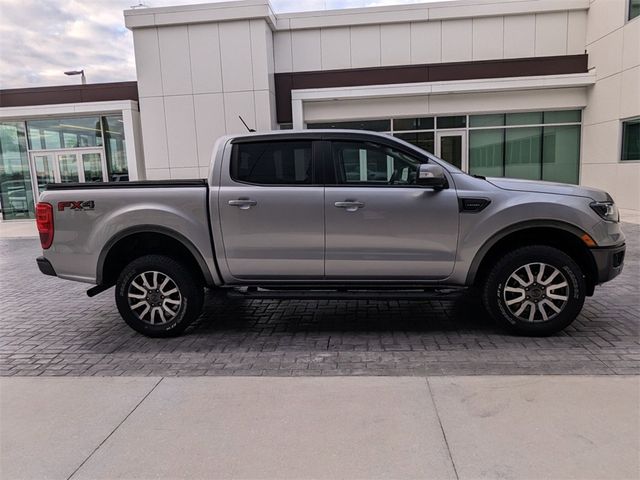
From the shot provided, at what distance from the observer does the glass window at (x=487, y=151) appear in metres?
16.7

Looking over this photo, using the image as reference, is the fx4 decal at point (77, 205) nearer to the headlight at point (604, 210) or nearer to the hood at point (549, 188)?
the hood at point (549, 188)

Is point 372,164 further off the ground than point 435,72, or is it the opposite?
point 435,72

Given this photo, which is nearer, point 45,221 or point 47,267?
point 45,221

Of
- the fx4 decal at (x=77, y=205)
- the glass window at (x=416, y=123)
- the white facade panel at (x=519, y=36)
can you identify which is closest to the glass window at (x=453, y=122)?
the glass window at (x=416, y=123)

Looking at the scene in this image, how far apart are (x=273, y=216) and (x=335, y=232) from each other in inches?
24.3

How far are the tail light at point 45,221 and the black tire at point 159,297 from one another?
84 cm

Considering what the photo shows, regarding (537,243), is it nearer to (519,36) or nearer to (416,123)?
(416,123)

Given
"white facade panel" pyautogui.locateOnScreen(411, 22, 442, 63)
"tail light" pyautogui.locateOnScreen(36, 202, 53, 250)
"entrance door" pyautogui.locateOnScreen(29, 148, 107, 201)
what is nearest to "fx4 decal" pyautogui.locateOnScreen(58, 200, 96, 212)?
"tail light" pyautogui.locateOnScreen(36, 202, 53, 250)

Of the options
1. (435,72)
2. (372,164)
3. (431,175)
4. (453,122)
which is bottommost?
(431,175)

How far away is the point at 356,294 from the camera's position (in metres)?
4.83
